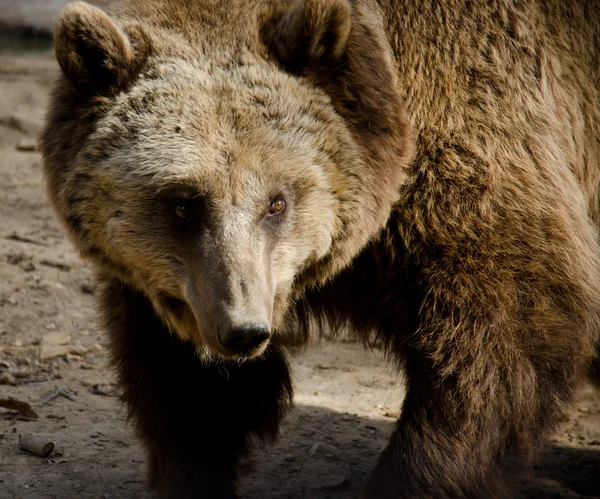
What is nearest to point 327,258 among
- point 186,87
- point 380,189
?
point 380,189

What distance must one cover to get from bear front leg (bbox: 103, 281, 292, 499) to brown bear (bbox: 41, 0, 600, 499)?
0.36 meters

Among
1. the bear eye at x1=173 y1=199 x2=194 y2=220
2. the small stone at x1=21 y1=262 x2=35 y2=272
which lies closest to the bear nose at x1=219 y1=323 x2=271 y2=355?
the bear eye at x1=173 y1=199 x2=194 y2=220

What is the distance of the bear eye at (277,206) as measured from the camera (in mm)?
4240

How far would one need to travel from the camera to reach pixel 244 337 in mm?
3881

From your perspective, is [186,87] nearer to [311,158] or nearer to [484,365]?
[311,158]

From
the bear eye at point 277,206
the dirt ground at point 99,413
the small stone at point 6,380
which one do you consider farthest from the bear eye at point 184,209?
the small stone at point 6,380

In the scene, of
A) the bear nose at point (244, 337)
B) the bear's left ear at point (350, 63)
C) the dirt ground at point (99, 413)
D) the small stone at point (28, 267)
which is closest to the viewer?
the bear nose at point (244, 337)

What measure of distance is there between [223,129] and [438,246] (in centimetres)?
115

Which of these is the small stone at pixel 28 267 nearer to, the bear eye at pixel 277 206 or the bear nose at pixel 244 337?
the bear eye at pixel 277 206

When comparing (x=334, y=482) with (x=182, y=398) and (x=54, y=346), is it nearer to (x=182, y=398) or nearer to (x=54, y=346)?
(x=182, y=398)

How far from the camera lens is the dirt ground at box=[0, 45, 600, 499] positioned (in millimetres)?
5629

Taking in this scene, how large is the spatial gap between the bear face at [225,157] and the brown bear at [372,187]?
0.03ft

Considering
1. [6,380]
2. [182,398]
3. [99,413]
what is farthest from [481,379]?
[6,380]

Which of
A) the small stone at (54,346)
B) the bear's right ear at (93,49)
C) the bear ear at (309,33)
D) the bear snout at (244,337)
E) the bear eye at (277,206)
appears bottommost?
the small stone at (54,346)
